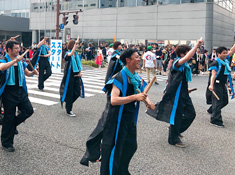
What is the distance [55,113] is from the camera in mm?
7805

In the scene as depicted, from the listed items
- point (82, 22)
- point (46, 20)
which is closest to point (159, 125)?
point (82, 22)

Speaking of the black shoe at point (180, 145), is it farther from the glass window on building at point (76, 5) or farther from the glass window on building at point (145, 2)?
the glass window on building at point (76, 5)

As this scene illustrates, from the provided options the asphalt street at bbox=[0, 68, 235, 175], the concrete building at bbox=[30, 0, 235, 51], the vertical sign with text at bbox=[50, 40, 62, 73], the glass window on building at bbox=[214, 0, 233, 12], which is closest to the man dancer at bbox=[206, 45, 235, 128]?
the asphalt street at bbox=[0, 68, 235, 175]

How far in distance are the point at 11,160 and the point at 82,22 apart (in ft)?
113

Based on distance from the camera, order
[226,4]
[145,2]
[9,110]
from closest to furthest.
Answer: [9,110] < [145,2] < [226,4]

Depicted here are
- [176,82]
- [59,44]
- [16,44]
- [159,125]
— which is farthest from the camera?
[59,44]

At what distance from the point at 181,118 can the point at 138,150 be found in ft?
3.24

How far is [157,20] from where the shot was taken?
30828 millimetres

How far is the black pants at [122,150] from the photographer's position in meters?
3.33

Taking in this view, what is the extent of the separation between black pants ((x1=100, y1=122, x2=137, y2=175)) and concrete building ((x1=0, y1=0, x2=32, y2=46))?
4511cm

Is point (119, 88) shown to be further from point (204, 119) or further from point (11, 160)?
point (204, 119)

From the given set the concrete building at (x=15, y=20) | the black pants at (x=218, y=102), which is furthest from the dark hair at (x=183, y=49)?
the concrete building at (x=15, y=20)

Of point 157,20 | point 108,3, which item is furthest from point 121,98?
point 108,3

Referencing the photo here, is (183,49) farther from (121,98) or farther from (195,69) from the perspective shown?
(195,69)
